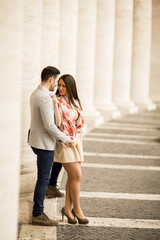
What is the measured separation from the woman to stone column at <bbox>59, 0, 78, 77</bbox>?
10.3 m

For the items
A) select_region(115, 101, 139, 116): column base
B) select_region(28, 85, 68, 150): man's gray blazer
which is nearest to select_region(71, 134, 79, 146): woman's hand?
select_region(28, 85, 68, 150): man's gray blazer

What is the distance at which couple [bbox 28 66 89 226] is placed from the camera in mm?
7450

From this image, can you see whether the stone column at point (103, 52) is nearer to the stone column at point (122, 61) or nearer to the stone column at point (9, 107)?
the stone column at point (122, 61)

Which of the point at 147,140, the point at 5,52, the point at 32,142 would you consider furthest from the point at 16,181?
the point at 147,140

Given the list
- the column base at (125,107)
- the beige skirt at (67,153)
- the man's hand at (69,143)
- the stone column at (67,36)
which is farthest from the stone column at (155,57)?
the man's hand at (69,143)

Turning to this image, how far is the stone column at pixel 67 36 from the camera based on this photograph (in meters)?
18.1

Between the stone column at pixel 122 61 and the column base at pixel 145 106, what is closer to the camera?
the stone column at pixel 122 61

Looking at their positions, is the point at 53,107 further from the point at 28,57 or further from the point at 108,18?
the point at 108,18

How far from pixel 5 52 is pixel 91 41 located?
64.2ft

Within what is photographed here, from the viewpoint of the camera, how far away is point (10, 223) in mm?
4195

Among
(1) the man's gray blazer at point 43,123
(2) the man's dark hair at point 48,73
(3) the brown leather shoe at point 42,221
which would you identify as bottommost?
(3) the brown leather shoe at point 42,221

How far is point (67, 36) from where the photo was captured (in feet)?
60.0

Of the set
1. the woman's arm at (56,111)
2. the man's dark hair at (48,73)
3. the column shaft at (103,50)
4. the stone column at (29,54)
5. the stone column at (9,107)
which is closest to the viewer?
the stone column at (9,107)

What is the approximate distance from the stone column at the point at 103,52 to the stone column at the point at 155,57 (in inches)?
948
